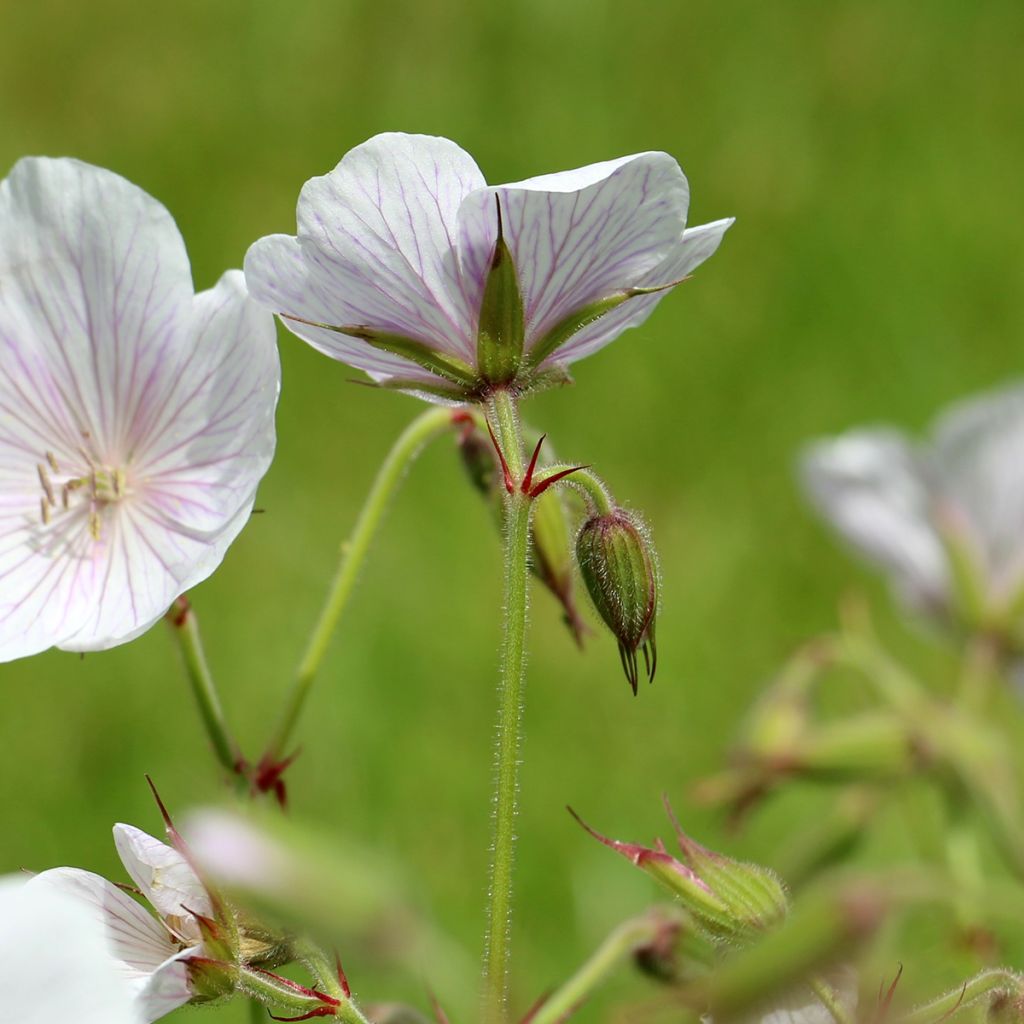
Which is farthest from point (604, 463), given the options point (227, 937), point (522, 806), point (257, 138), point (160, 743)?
point (227, 937)

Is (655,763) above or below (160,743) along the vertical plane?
below

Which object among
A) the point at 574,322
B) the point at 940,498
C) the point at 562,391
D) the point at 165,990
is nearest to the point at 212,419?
the point at 574,322

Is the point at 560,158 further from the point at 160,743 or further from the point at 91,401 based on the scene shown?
the point at 91,401

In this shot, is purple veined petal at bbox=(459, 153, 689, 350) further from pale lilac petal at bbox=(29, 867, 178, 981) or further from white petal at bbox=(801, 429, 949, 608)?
white petal at bbox=(801, 429, 949, 608)

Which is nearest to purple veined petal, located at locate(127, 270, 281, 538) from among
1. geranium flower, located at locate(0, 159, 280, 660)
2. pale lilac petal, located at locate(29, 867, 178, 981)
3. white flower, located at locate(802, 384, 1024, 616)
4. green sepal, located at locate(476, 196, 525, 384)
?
geranium flower, located at locate(0, 159, 280, 660)

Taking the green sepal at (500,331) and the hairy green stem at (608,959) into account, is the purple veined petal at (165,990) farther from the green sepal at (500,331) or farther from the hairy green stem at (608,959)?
the green sepal at (500,331)
